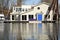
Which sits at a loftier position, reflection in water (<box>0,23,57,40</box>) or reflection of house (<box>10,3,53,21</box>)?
reflection of house (<box>10,3,53,21</box>)

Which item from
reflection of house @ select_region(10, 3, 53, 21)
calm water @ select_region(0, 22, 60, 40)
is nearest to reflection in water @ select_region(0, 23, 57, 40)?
calm water @ select_region(0, 22, 60, 40)

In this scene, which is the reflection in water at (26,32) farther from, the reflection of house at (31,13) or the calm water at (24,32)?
the reflection of house at (31,13)

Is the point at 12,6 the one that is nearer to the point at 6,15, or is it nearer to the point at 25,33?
the point at 6,15

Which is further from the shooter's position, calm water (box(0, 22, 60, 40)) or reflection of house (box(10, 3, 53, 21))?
calm water (box(0, 22, 60, 40))

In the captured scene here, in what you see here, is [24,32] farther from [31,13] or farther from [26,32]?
[31,13]

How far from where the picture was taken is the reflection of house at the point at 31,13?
1.03 meters

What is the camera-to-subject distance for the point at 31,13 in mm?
1091

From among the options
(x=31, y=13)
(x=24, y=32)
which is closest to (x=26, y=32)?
(x=24, y=32)

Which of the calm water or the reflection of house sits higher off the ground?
the reflection of house

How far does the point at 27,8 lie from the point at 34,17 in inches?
4.7

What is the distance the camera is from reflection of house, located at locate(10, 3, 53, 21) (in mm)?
1031

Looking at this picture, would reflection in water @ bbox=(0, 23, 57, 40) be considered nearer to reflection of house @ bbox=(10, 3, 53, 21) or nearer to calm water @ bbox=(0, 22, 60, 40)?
calm water @ bbox=(0, 22, 60, 40)

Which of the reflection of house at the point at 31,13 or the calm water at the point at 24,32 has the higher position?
the reflection of house at the point at 31,13

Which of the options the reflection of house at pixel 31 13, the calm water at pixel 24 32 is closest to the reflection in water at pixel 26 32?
the calm water at pixel 24 32
